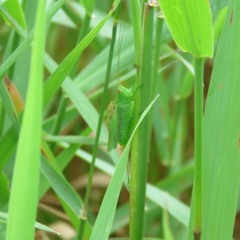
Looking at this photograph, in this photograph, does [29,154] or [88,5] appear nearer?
[29,154]

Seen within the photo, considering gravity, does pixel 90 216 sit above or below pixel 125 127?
below

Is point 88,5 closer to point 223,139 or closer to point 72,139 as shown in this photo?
point 72,139

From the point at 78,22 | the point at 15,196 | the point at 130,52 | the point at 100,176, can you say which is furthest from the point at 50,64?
the point at 100,176

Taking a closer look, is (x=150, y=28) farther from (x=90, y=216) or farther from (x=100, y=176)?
(x=100, y=176)

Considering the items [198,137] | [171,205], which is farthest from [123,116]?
[171,205]

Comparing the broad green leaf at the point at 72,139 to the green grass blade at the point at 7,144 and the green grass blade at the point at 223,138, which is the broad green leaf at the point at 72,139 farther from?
the green grass blade at the point at 223,138

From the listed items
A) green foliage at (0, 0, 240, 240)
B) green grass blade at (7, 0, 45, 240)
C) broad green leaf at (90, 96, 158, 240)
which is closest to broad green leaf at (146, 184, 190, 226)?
green foliage at (0, 0, 240, 240)

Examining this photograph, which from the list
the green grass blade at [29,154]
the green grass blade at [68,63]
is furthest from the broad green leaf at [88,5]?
the green grass blade at [29,154]
